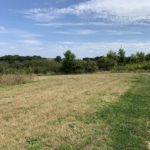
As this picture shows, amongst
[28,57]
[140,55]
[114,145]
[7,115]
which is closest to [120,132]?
[114,145]

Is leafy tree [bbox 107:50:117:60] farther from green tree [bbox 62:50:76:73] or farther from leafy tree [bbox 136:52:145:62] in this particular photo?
green tree [bbox 62:50:76:73]

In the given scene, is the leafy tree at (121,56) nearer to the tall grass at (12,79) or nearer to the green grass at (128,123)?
the tall grass at (12,79)

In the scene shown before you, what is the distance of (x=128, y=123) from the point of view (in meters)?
9.66

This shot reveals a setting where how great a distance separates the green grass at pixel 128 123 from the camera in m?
7.50

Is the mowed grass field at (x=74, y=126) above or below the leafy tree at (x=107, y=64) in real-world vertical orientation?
below

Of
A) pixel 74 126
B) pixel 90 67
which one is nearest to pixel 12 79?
pixel 74 126

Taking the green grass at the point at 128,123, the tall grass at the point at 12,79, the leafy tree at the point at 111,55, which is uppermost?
the leafy tree at the point at 111,55

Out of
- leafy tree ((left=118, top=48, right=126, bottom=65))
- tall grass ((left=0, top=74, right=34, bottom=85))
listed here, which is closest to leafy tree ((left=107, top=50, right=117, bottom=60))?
leafy tree ((left=118, top=48, right=126, bottom=65))

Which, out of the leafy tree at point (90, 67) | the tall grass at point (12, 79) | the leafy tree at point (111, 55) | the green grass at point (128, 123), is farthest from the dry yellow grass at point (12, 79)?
the leafy tree at point (111, 55)

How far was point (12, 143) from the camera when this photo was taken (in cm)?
706

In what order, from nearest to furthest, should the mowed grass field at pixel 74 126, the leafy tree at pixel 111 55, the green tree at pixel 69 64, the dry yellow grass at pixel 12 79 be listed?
the mowed grass field at pixel 74 126
the dry yellow grass at pixel 12 79
the green tree at pixel 69 64
the leafy tree at pixel 111 55

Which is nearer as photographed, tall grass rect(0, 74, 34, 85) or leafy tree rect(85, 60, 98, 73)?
tall grass rect(0, 74, 34, 85)

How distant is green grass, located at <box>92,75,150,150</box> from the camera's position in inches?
295

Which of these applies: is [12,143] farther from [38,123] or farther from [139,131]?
[139,131]
